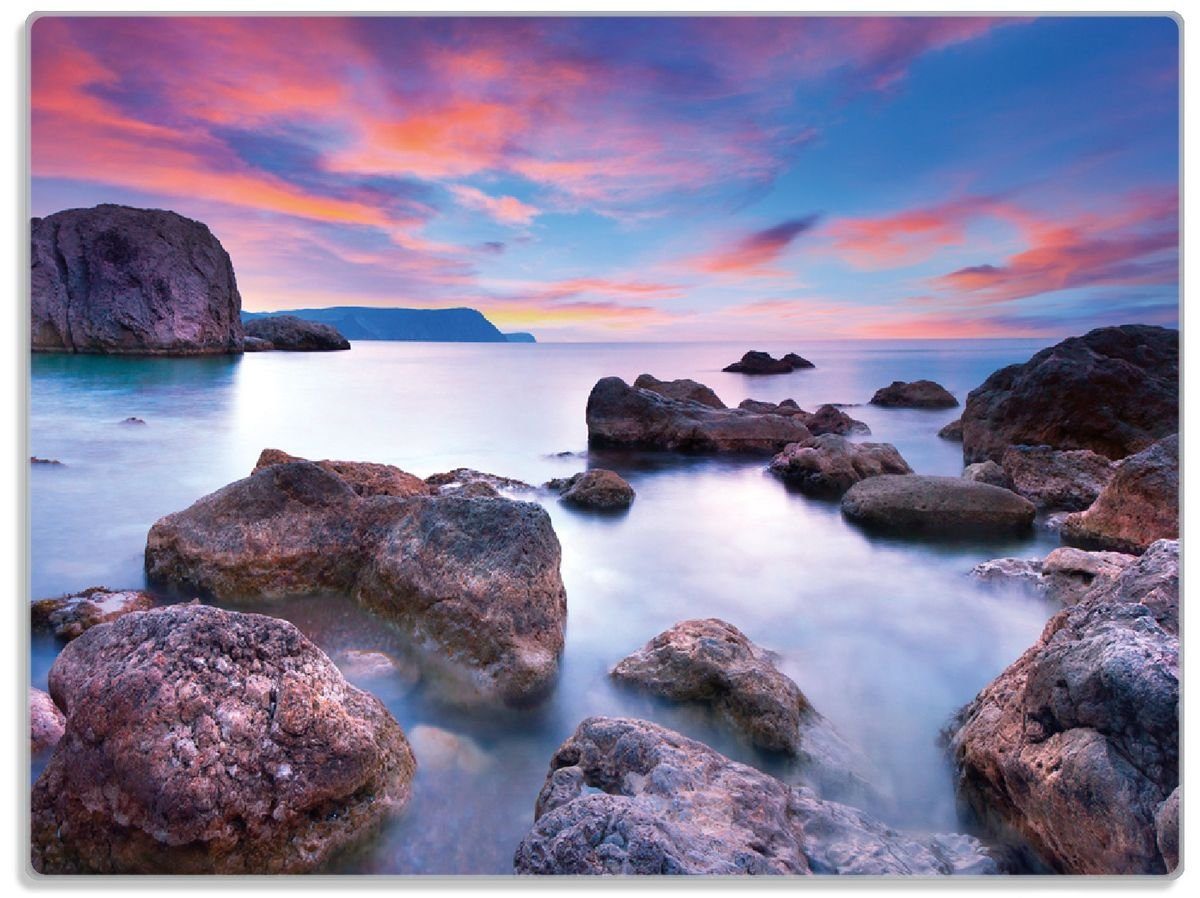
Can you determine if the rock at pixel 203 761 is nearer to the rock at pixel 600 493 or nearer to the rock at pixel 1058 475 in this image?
the rock at pixel 600 493

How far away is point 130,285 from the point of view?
22.4 ft

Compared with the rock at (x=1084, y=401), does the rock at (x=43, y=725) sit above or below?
below

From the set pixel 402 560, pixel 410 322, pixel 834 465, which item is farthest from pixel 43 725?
pixel 834 465

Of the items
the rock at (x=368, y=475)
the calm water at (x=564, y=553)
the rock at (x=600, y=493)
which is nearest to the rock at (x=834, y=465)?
the calm water at (x=564, y=553)

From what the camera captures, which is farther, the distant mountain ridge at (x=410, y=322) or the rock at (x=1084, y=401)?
the rock at (x=1084, y=401)

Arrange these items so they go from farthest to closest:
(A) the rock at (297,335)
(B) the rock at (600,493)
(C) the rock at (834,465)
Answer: (C) the rock at (834,465) → (B) the rock at (600,493) → (A) the rock at (297,335)

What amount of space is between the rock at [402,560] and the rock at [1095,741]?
7.20ft

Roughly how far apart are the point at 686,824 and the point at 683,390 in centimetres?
1057

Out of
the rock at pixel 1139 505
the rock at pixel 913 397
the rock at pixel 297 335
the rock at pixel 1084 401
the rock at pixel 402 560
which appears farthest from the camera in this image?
the rock at pixel 913 397

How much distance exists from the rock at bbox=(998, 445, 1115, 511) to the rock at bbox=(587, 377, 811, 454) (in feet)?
11.9

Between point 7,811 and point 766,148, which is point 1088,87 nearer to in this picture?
point 766,148

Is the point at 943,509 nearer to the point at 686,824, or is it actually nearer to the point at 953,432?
the point at 686,824

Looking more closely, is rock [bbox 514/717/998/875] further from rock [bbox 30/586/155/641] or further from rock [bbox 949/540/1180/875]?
rock [bbox 30/586/155/641]

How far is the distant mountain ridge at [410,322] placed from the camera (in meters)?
5.81
